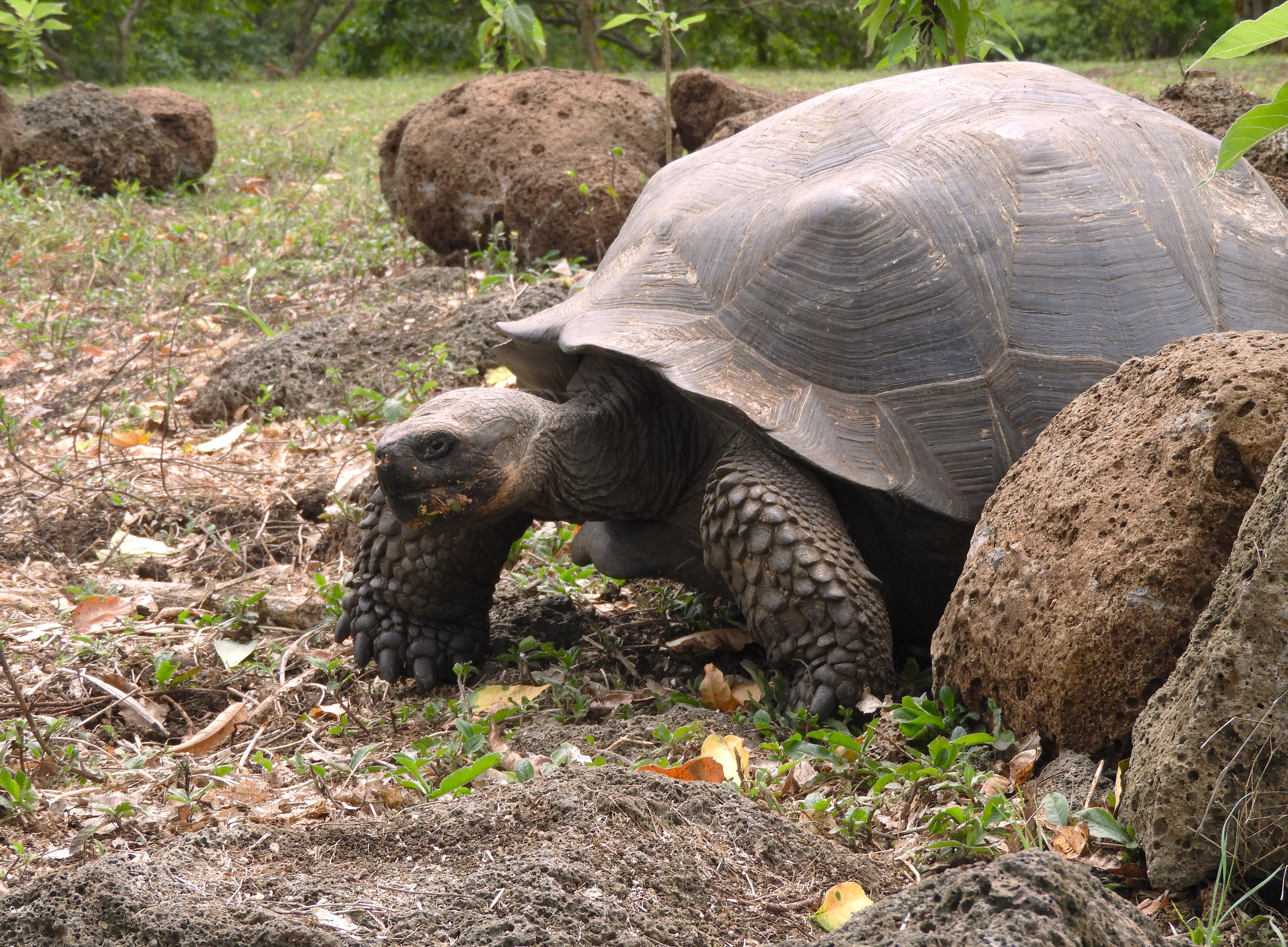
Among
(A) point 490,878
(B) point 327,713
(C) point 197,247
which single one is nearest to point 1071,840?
(A) point 490,878

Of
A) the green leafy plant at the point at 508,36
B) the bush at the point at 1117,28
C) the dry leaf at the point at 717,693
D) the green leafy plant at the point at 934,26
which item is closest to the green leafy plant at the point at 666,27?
the green leafy plant at the point at 934,26

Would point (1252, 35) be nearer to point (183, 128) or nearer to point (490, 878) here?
point (490, 878)

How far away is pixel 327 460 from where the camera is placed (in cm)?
453

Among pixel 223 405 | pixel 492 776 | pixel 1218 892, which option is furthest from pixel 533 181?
pixel 1218 892

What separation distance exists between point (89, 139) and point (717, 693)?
26.1 feet

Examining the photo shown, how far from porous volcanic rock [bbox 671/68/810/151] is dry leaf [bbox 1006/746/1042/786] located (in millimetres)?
4860

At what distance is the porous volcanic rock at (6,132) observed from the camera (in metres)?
8.72

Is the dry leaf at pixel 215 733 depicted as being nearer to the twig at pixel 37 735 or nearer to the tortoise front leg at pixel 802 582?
the twig at pixel 37 735

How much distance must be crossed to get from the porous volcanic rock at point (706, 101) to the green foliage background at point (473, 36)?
1634 centimetres


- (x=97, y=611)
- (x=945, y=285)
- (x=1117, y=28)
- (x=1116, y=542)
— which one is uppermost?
(x=1117, y=28)

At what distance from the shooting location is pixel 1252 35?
138cm

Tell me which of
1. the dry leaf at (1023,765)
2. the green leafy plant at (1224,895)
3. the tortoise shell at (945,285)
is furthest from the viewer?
the tortoise shell at (945,285)

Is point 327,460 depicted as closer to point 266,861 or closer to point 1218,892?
point 266,861

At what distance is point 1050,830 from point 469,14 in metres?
26.4
